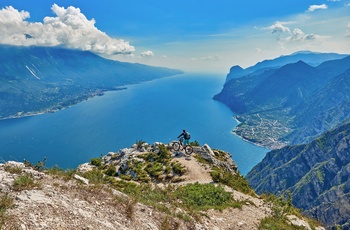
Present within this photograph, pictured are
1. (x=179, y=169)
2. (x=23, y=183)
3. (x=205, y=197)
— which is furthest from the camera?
(x=179, y=169)

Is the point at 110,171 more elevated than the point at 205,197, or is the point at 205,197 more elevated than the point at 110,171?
the point at 205,197

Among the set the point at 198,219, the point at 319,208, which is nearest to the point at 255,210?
the point at 198,219

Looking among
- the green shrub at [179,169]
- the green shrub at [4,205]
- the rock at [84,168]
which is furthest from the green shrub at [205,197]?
the rock at [84,168]

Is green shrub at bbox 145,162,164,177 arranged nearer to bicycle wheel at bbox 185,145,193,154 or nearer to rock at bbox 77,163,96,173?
bicycle wheel at bbox 185,145,193,154

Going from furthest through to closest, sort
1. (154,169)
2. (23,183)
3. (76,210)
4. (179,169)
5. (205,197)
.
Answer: (154,169) < (179,169) < (205,197) < (23,183) < (76,210)

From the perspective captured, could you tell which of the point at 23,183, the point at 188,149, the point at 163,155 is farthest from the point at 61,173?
the point at 188,149

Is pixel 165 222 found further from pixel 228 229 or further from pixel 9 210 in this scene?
pixel 9 210

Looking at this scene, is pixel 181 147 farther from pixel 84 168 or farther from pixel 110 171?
pixel 84 168
